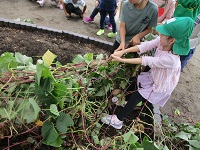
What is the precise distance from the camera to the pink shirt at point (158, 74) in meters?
1.54

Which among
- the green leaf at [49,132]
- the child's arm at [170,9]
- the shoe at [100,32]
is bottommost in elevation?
the shoe at [100,32]

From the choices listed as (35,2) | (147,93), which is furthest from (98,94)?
(35,2)

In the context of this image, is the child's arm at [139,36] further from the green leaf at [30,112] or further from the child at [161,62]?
the green leaf at [30,112]

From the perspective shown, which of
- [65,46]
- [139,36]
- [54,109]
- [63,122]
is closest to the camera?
[54,109]

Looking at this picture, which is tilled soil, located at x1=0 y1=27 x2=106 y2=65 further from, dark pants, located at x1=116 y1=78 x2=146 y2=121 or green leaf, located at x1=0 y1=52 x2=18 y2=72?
green leaf, located at x1=0 y1=52 x2=18 y2=72

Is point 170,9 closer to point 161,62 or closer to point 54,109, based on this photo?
point 161,62

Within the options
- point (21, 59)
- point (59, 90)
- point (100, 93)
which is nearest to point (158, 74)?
point (100, 93)

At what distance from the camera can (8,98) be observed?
4.25ft

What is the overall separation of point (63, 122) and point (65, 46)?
1912mm

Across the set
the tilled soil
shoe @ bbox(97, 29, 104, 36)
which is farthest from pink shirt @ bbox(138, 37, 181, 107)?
shoe @ bbox(97, 29, 104, 36)

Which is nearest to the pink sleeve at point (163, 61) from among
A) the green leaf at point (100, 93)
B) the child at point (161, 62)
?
the child at point (161, 62)

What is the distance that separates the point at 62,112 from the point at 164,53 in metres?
0.85

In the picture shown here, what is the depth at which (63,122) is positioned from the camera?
133 centimetres

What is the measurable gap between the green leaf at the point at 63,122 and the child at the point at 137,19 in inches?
36.5
